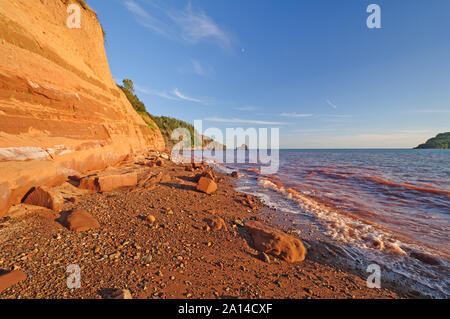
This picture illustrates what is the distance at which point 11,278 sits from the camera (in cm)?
216

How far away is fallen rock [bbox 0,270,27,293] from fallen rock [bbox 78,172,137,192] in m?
3.96

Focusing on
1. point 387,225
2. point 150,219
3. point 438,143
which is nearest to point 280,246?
point 150,219

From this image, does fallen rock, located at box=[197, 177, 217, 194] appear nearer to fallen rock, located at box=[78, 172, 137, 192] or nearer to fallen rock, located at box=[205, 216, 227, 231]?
fallen rock, located at box=[205, 216, 227, 231]

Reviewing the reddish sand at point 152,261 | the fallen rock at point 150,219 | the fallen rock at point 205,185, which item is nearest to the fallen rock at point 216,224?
the reddish sand at point 152,261

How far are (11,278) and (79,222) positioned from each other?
1443mm

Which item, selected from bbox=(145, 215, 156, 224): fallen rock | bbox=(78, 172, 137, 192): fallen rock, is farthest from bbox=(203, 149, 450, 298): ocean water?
bbox=(78, 172, 137, 192): fallen rock

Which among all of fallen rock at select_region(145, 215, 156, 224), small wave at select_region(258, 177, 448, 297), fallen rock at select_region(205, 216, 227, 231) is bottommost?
small wave at select_region(258, 177, 448, 297)

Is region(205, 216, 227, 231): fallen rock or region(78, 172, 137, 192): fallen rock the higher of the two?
region(78, 172, 137, 192): fallen rock

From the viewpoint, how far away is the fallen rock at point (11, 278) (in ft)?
6.74

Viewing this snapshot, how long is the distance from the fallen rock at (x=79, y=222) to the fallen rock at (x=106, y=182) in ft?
7.50

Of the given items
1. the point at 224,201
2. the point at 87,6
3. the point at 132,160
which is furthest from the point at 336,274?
the point at 87,6

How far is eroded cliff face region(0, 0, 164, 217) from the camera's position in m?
4.63

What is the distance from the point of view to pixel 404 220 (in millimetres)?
6242

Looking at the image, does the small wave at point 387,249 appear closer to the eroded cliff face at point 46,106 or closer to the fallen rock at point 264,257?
the fallen rock at point 264,257
